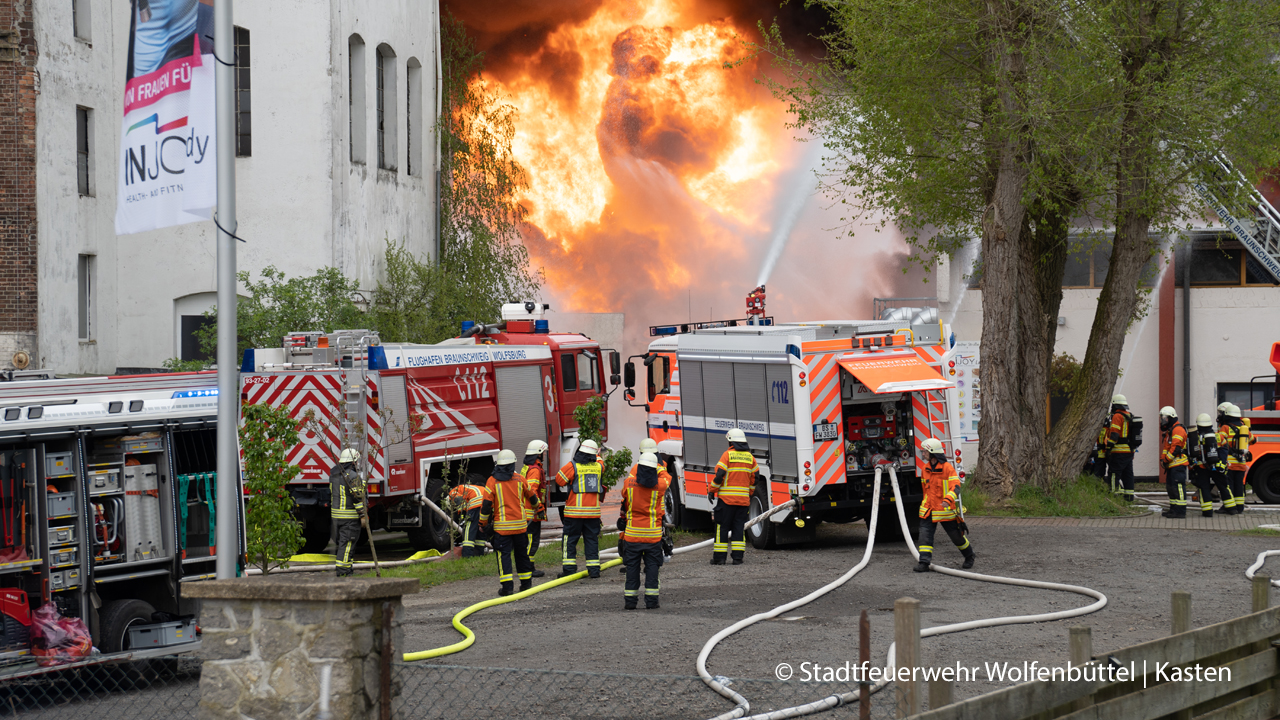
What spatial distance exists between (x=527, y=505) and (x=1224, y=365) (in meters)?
19.4

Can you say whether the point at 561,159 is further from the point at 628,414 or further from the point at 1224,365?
the point at 1224,365

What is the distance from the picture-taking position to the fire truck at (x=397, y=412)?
16.3m

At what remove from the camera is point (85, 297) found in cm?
2414

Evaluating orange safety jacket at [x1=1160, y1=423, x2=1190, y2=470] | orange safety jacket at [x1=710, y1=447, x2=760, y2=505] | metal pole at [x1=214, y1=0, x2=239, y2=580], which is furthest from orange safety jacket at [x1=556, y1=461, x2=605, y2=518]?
orange safety jacket at [x1=1160, y1=423, x2=1190, y2=470]

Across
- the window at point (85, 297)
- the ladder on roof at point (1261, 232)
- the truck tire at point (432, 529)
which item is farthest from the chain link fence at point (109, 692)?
the ladder on roof at point (1261, 232)

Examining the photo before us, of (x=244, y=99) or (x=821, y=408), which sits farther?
(x=244, y=99)

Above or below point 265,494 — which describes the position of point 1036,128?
above

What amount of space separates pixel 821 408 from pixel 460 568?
469 centimetres

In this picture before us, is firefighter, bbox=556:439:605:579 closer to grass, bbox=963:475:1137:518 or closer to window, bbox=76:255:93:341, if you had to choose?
grass, bbox=963:475:1137:518

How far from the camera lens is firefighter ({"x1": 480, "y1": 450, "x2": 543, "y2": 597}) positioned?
41.2ft

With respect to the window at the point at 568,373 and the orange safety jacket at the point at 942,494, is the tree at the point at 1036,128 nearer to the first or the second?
the window at the point at 568,373

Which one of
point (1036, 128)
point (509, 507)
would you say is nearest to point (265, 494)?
point (509, 507)

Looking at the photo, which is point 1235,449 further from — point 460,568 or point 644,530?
point 460,568

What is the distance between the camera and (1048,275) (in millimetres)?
21031
